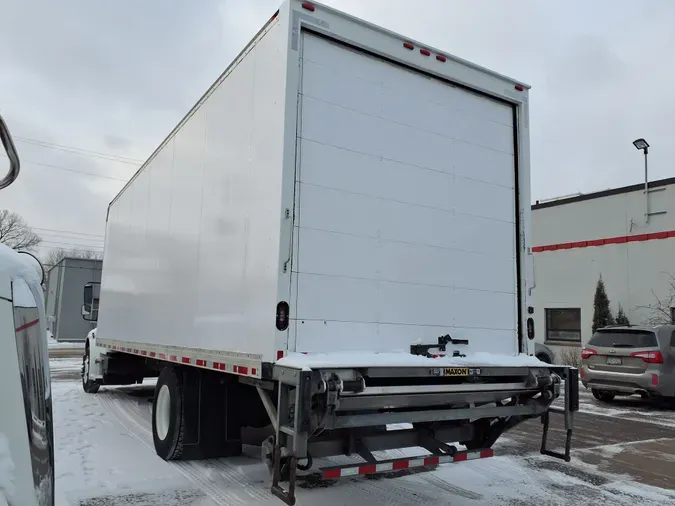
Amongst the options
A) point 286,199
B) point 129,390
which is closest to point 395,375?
point 286,199

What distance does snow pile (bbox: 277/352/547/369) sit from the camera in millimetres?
3970

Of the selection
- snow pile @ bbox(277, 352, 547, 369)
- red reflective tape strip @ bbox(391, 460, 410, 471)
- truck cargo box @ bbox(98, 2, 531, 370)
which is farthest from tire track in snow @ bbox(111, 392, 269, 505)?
snow pile @ bbox(277, 352, 547, 369)

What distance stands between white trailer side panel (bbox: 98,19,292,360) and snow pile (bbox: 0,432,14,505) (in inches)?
92.9

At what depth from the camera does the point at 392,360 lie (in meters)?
4.36

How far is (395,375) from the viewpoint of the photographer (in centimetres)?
423

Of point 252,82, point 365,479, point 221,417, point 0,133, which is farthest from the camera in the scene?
point 221,417

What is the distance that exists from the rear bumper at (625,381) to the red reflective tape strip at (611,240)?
7.10m

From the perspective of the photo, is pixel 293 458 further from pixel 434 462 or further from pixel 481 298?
pixel 481 298

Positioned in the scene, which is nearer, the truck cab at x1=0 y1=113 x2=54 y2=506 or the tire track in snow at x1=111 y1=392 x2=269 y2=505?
the truck cab at x1=0 y1=113 x2=54 y2=506

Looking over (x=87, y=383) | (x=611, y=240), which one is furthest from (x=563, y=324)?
(x=87, y=383)

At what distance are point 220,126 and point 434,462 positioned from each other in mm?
3704

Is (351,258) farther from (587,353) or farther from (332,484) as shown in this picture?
(587,353)

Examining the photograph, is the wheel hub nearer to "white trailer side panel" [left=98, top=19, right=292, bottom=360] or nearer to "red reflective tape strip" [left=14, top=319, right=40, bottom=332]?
"white trailer side panel" [left=98, top=19, right=292, bottom=360]

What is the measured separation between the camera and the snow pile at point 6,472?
5.69 ft
